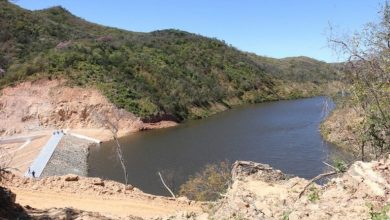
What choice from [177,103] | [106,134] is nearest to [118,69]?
[177,103]

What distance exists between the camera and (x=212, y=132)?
59.4 metres

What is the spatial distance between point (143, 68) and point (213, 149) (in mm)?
41358

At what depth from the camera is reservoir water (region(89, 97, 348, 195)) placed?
38.2 meters

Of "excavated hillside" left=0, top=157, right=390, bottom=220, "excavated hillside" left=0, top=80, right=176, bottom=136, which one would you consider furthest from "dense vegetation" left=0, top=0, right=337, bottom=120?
"excavated hillside" left=0, top=157, right=390, bottom=220

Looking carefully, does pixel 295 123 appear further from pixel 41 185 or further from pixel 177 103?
pixel 41 185

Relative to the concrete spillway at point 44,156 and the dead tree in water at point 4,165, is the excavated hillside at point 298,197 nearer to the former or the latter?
the dead tree in water at point 4,165

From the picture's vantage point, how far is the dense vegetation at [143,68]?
69812 millimetres

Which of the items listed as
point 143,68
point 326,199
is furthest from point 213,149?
point 143,68

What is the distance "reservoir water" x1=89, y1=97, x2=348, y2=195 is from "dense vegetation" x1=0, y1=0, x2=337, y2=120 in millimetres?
8453

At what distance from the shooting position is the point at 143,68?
84.9 meters

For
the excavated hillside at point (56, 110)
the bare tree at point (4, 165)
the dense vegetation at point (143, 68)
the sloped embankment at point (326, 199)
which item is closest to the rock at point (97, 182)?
the bare tree at point (4, 165)

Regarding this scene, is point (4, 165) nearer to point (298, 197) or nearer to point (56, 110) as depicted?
point (298, 197)

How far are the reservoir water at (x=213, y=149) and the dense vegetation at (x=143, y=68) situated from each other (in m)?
8.45

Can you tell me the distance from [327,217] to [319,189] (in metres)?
1.96
